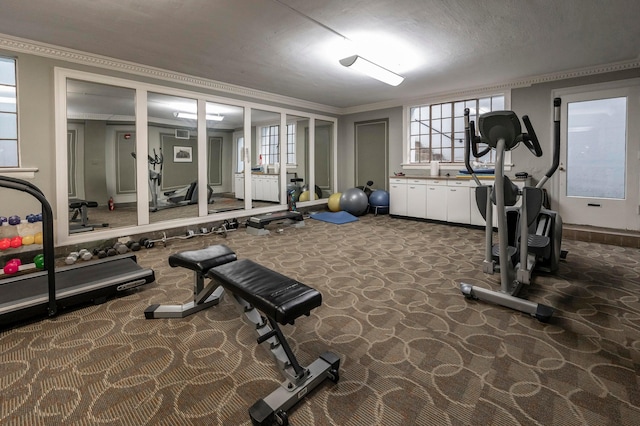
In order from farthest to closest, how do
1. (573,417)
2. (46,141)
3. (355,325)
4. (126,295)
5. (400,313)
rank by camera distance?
(46,141), (126,295), (400,313), (355,325), (573,417)

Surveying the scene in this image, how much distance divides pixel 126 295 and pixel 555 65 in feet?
21.0

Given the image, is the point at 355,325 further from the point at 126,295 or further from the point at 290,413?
the point at 126,295

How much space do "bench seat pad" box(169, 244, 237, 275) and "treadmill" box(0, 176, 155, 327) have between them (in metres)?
0.77

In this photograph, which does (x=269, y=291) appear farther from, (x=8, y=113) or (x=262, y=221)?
(x=8, y=113)

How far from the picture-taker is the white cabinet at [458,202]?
5.90m

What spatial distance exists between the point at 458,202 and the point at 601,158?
2.18 meters

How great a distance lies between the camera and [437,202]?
6316 millimetres

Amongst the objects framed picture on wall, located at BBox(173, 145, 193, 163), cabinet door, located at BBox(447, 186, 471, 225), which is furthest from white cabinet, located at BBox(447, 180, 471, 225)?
framed picture on wall, located at BBox(173, 145, 193, 163)

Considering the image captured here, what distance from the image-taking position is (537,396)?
1.60 meters

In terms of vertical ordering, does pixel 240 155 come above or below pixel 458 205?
above

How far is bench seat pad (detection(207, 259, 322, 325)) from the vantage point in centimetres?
154

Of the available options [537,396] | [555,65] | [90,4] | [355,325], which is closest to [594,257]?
[555,65]

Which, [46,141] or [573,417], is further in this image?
[46,141]

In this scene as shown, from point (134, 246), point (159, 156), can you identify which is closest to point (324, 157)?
point (159, 156)
